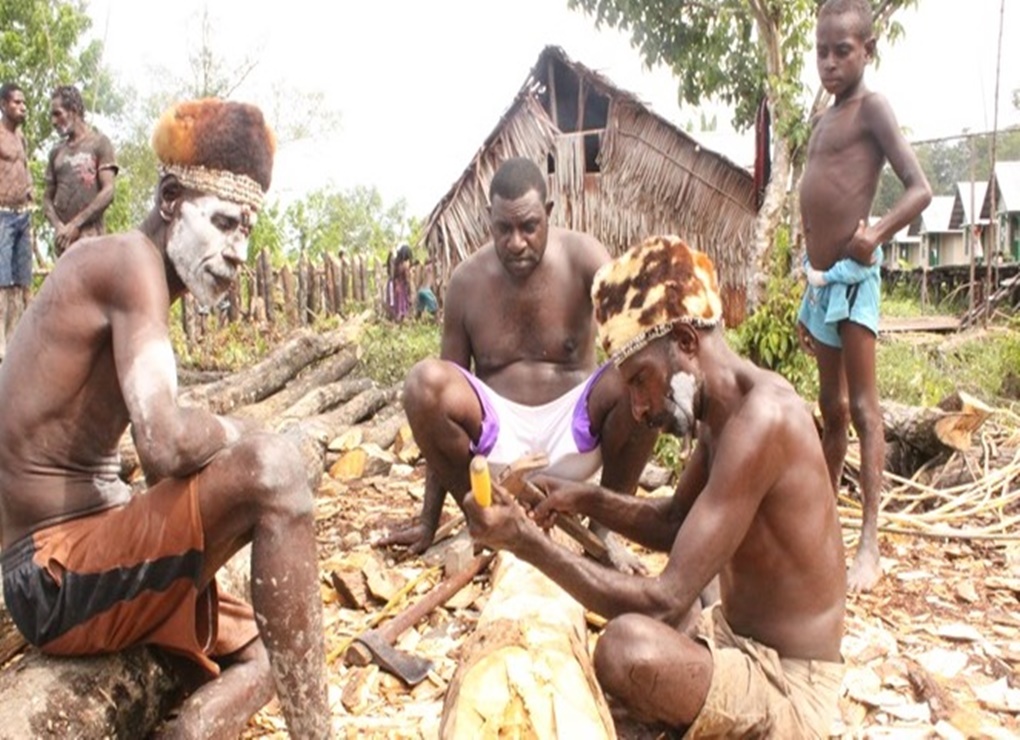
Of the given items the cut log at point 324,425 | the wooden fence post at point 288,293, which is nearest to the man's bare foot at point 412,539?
the cut log at point 324,425

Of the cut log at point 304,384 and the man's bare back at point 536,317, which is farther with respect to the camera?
the cut log at point 304,384

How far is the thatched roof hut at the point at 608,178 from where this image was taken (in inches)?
514

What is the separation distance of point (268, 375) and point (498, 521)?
5403 millimetres

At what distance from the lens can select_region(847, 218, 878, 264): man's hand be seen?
11.8 feet

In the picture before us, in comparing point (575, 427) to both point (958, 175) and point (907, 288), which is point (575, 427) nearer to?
point (907, 288)

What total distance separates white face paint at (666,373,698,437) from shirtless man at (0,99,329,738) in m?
0.93

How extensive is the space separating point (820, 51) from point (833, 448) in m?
Answer: 1.64

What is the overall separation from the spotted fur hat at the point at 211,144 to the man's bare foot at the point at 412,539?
195cm

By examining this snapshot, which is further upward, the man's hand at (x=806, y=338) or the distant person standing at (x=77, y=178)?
the distant person standing at (x=77, y=178)

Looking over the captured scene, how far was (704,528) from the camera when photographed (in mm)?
2123

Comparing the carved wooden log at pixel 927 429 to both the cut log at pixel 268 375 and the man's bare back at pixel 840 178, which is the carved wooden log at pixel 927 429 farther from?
the cut log at pixel 268 375

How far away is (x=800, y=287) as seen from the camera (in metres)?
5.53

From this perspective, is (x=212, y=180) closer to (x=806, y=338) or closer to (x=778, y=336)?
(x=806, y=338)

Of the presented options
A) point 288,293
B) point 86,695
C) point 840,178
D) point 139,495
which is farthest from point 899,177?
point 288,293
